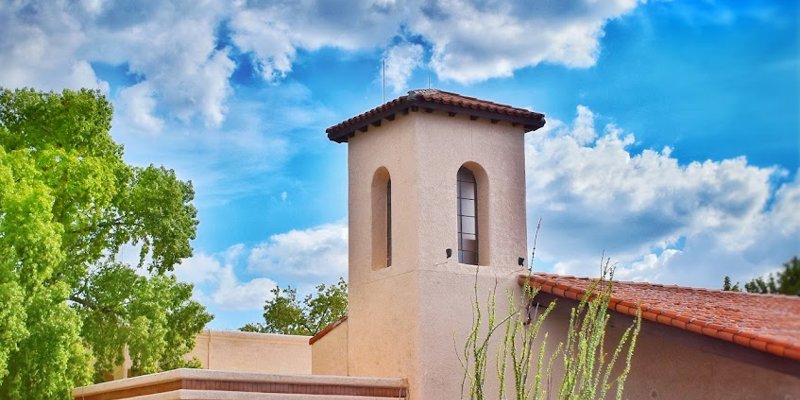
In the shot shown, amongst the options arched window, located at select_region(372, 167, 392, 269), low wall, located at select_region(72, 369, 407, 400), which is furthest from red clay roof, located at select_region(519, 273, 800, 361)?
low wall, located at select_region(72, 369, 407, 400)

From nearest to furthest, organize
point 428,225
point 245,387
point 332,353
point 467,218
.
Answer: point 245,387
point 428,225
point 467,218
point 332,353

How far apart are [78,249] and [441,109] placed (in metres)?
8.37

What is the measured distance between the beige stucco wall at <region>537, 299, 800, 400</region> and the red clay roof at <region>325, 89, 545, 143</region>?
3894 mm

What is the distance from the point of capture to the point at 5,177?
59.6 feet

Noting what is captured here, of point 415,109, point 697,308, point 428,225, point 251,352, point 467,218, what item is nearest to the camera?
point 697,308

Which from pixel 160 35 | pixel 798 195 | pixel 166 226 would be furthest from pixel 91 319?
pixel 798 195

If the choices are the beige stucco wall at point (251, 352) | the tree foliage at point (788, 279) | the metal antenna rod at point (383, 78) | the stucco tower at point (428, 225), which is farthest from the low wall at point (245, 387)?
the tree foliage at point (788, 279)

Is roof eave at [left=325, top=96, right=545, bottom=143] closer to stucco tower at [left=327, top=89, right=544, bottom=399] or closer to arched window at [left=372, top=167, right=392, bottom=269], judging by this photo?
stucco tower at [left=327, top=89, right=544, bottom=399]

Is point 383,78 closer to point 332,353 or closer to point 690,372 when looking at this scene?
point 332,353

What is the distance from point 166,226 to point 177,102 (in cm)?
252

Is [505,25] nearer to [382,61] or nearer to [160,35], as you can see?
[382,61]

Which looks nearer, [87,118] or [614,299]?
[614,299]

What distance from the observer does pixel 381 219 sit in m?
17.8

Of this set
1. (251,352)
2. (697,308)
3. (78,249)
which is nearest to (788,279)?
(697,308)
